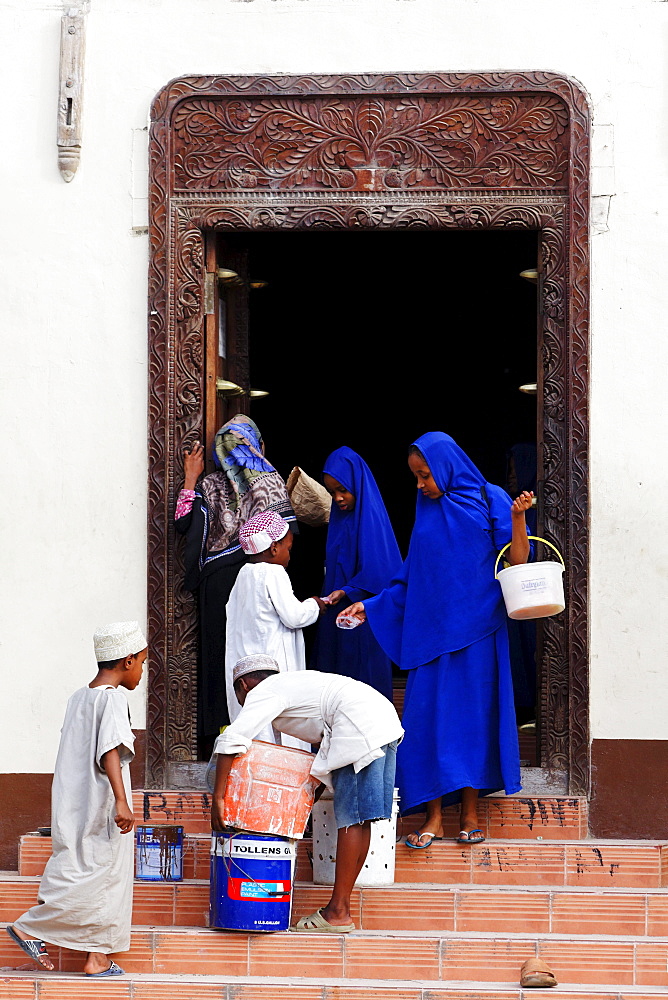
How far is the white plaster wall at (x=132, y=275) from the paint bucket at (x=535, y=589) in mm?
616

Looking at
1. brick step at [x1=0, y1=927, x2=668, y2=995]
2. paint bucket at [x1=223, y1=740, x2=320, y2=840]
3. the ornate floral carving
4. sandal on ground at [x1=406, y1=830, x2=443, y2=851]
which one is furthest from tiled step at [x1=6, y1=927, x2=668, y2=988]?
the ornate floral carving

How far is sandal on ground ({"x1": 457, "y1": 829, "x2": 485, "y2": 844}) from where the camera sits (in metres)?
5.57

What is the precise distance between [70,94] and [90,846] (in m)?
3.34

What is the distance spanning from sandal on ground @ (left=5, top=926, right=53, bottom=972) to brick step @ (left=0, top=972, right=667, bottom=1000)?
0.07 meters

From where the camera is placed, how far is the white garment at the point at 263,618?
19.4 feet

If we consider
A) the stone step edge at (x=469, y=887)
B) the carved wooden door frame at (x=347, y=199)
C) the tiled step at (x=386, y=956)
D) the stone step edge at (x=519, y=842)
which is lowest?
the tiled step at (x=386, y=956)

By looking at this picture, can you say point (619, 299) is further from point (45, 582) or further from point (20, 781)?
point (20, 781)

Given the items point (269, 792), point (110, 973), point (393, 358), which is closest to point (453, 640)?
point (269, 792)

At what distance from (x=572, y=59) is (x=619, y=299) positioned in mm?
1092

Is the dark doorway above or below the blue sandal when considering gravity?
above

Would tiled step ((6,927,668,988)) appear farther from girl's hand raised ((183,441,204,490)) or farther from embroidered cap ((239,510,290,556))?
girl's hand raised ((183,441,204,490))

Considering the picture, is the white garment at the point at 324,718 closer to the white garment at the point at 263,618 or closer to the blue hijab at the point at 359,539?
the white garment at the point at 263,618

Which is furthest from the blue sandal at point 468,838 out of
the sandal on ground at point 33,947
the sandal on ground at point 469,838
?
the sandal on ground at point 33,947

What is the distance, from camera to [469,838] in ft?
18.3
